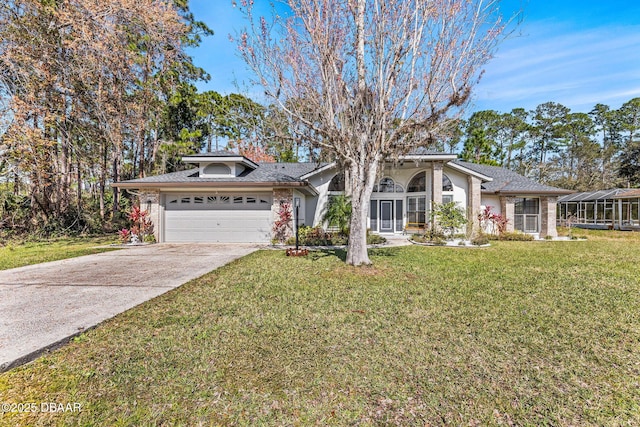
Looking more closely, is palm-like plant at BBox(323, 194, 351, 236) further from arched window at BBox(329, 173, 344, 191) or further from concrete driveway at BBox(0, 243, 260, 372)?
concrete driveway at BBox(0, 243, 260, 372)

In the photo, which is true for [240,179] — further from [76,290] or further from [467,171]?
[467,171]

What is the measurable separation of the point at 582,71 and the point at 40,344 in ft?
52.3

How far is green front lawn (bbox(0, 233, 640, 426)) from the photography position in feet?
7.41

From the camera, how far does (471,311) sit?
439 centimetres

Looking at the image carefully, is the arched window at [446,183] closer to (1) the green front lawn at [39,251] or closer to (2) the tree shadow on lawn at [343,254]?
(2) the tree shadow on lawn at [343,254]

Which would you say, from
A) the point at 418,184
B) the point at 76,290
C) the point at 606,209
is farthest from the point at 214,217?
the point at 606,209

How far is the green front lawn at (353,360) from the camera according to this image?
2258mm

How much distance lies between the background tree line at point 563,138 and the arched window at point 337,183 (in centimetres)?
2477

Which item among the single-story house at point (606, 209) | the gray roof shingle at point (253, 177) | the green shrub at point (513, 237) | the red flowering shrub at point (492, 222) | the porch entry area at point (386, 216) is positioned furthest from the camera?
the single-story house at point (606, 209)

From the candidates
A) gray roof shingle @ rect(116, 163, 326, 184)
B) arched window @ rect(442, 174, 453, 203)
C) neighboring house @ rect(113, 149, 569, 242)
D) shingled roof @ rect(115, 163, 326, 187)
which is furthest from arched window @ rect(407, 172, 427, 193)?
shingled roof @ rect(115, 163, 326, 187)

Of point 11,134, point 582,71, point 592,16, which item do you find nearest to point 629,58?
point 582,71

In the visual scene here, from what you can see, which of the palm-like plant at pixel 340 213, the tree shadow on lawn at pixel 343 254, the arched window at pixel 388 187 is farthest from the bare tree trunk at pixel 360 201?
the arched window at pixel 388 187

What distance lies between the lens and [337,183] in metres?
15.8

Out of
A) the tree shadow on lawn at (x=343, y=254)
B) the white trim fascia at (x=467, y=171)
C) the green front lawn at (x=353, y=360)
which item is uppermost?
the white trim fascia at (x=467, y=171)
